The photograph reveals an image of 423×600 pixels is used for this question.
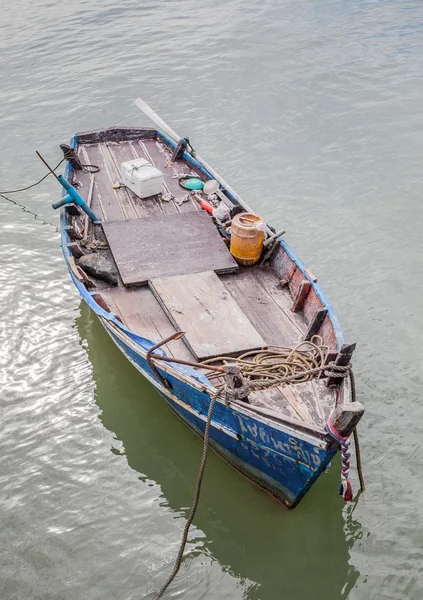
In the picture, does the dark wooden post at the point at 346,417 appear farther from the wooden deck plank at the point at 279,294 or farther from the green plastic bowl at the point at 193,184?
the green plastic bowl at the point at 193,184

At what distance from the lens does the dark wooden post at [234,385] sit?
22.2ft

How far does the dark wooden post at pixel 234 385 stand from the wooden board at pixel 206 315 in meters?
1.21

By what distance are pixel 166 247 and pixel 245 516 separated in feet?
15.1

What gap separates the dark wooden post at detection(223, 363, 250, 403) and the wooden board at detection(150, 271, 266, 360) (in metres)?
1.21

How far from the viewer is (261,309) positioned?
30.1 feet

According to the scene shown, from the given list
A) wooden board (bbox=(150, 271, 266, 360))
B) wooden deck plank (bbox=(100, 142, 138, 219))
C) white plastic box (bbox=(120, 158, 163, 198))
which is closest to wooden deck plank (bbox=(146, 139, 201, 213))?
white plastic box (bbox=(120, 158, 163, 198))

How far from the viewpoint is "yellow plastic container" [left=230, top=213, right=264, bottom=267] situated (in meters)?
9.63

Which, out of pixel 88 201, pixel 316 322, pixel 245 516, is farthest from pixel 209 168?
pixel 245 516

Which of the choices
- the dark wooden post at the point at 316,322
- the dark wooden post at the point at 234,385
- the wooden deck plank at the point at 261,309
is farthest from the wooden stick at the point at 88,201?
the dark wooden post at the point at 234,385

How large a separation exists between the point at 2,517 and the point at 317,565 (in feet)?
13.1

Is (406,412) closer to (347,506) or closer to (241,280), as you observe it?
(347,506)

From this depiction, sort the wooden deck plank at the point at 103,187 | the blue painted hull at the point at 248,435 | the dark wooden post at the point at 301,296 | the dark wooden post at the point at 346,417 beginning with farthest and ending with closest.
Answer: the wooden deck plank at the point at 103,187, the dark wooden post at the point at 301,296, the blue painted hull at the point at 248,435, the dark wooden post at the point at 346,417

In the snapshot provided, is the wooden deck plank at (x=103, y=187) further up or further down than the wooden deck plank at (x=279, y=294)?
further up

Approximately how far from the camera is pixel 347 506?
7672 millimetres
